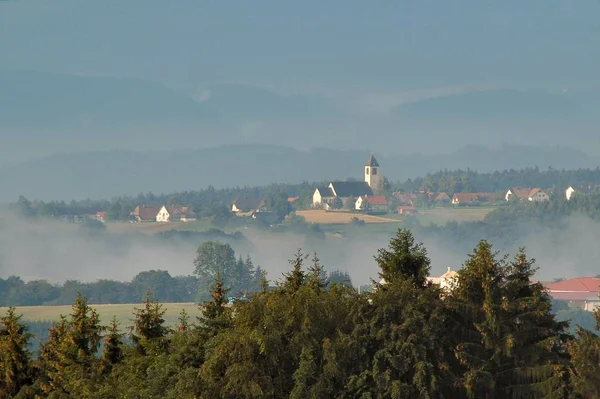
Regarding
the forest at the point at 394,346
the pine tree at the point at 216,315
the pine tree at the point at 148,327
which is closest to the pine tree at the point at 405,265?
the forest at the point at 394,346

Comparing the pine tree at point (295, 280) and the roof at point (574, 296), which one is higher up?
the pine tree at point (295, 280)

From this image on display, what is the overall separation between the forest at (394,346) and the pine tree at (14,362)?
407 cm

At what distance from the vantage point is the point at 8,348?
142ft

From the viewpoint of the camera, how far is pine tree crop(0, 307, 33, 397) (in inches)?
1702

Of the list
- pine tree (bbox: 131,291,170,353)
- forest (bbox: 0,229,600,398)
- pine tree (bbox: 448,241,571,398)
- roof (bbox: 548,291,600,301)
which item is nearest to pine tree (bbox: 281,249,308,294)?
forest (bbox: 0,229,600,398)

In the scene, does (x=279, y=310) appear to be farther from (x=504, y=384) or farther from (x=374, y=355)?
(x=504, y=384)

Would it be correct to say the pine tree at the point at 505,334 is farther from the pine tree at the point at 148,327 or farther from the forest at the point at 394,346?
the pine tree at the point at 148,327

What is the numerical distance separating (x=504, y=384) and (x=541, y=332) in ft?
5.38

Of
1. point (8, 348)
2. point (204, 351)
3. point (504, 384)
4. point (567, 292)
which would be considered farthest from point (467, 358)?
point (567, 292)

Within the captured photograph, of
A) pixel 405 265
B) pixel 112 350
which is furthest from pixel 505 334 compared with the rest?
pixel 112 350

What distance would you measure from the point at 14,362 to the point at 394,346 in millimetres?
12441

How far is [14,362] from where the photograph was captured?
43.4 metres

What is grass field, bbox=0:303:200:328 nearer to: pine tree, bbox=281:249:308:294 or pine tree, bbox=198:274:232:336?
pine tree, bbox=198:274:232:336

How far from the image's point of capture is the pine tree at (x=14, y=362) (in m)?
43.2
